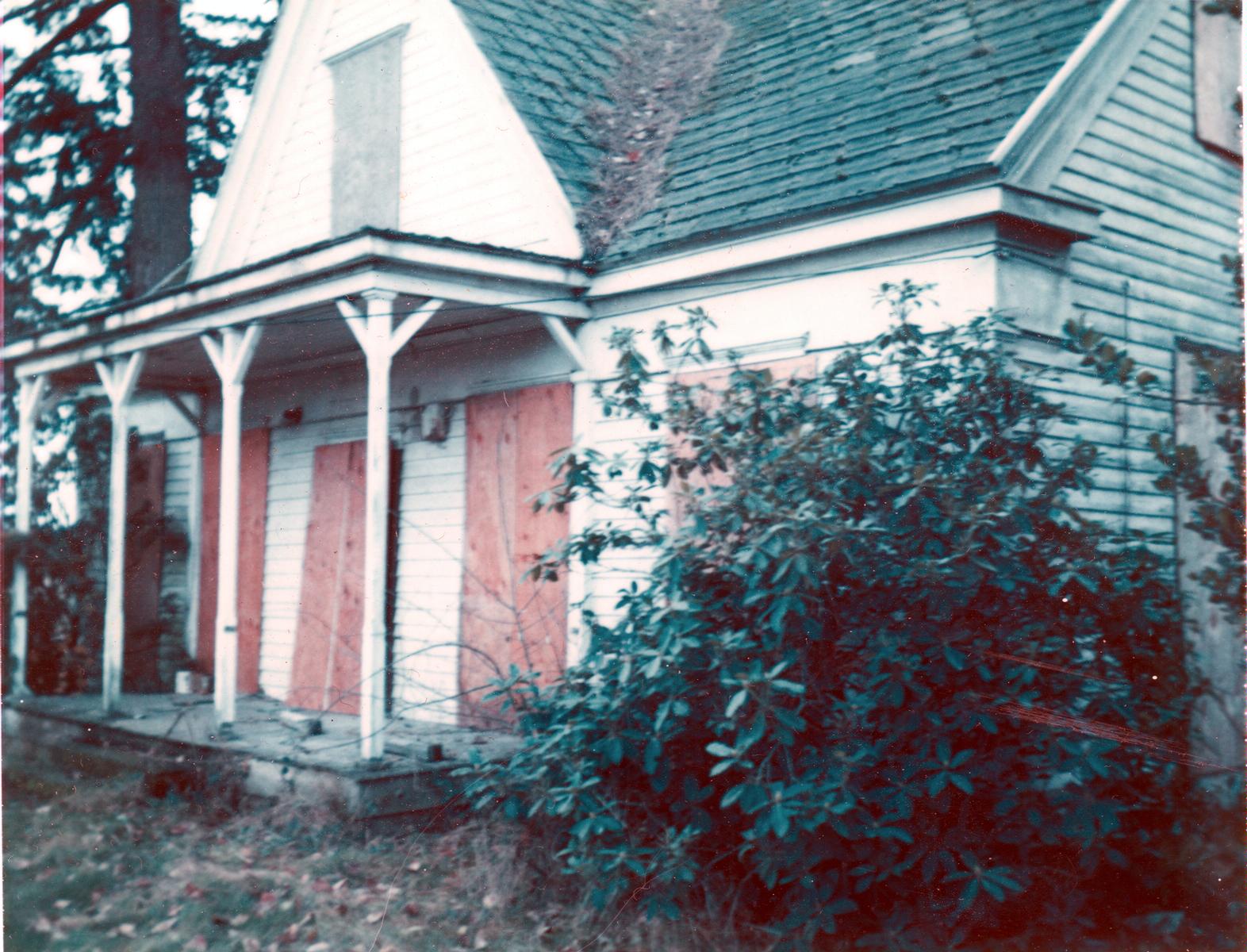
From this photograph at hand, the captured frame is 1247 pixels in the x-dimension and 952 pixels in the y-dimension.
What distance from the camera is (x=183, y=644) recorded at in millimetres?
12250

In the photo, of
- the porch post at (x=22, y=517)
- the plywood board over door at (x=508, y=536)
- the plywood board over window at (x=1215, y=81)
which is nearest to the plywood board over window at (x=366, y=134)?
the plywood board over door at (x=508, y=536)

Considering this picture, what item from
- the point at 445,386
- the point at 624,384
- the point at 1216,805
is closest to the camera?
the point at 1216,805

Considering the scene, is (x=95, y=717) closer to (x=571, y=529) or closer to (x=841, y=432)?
(x=571, y=529)

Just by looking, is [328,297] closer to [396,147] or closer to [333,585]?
[396,147]

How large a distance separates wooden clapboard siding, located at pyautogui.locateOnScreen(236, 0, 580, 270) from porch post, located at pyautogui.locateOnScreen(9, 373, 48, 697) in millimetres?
2836

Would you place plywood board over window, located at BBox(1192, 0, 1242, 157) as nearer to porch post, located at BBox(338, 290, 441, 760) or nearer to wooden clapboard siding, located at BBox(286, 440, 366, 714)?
porch post, located at BBox(338, 290, 441, 760)

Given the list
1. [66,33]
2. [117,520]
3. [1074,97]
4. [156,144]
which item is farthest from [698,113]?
[66,33]

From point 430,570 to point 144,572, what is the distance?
15.3ft

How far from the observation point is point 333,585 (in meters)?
10.2

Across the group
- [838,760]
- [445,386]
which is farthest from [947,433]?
[445,386]

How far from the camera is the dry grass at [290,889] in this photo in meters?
5.38

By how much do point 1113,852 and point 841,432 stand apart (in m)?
2.00

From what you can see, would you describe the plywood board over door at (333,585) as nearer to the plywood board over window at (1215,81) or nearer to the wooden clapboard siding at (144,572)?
the wooden clapboard siding at (144,572)

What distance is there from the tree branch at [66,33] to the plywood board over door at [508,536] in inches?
441
